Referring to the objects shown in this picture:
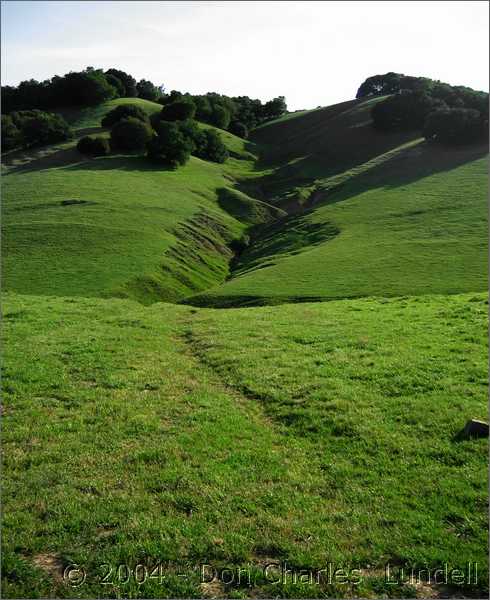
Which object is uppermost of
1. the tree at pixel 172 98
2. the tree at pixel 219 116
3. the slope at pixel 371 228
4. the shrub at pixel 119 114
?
the tree at pixel 172 98

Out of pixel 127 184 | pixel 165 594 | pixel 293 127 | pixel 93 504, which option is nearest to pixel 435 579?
pixel 165 594

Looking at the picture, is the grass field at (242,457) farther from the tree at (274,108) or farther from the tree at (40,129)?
the tree at (274,108)

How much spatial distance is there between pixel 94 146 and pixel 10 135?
17.9 meters

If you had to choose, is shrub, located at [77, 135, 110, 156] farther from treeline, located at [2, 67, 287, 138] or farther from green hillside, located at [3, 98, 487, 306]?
treeline, located at [2, 67, 287, 138]

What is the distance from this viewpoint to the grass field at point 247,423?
35.4ft

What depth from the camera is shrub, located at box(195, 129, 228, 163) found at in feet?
380

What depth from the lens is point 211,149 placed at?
384 ft

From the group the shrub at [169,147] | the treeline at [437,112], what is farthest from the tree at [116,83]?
the treeline at [437,112]

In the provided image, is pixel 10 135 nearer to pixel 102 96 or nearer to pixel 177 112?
pixel 177 112

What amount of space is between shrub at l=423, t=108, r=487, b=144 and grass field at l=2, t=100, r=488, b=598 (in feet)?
161

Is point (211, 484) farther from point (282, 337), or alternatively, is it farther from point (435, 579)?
point (282, 337)

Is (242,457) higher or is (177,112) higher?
(177,112)

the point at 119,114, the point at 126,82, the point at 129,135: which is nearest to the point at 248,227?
the point at 129,135

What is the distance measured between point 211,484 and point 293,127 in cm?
15961
